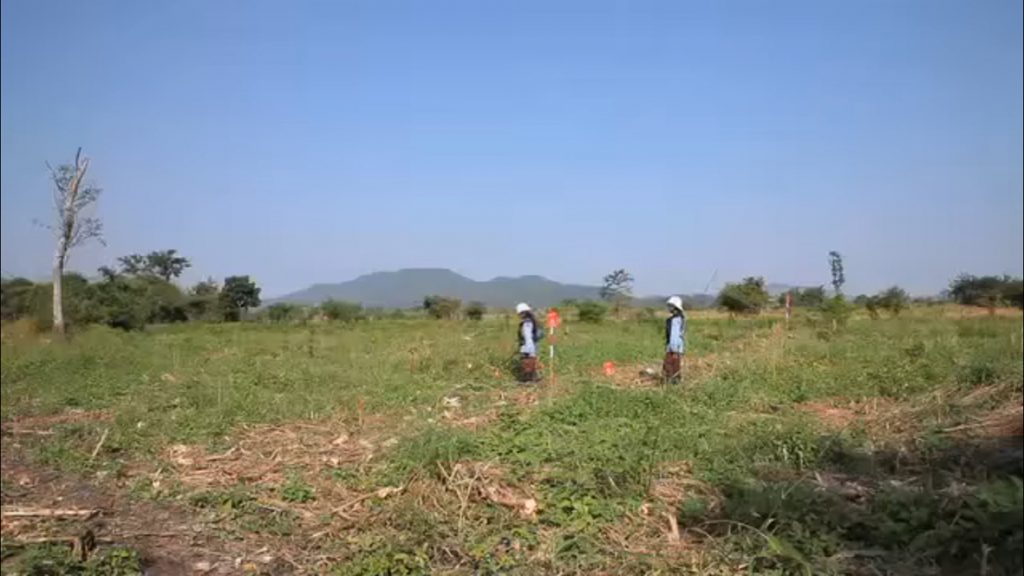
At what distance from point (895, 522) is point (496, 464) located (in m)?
2.29

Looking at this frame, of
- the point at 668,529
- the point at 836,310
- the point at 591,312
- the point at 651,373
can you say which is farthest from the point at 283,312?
the point at 591,312

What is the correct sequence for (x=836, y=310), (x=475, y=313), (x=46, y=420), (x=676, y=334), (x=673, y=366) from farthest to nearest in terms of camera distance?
(x=475, y=313)
(x=673, y=366)
(x=676, y=334)
(x=836, y=310)
(x=46, y=420)

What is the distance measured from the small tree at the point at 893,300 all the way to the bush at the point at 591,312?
12.7 m

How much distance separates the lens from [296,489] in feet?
15.6

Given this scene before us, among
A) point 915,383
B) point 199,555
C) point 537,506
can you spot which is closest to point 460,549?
point 537,506

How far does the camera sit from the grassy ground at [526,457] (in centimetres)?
343

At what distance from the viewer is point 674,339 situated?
27.9 ft

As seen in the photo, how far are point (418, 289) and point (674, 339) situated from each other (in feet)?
12.7

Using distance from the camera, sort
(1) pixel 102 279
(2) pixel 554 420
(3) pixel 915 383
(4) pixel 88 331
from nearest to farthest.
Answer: (4) pixel 88 331
(1) pixel 102 279
(2) pixel 554 420
(3) pixel 915 383

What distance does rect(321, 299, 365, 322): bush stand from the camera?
6.14 m

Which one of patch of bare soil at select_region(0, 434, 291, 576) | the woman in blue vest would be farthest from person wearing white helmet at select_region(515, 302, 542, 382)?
patch of bare soil at select_region(0, 434, 291, 576)

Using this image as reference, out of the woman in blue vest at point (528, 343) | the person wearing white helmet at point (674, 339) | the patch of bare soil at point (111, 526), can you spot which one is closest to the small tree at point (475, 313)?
the woman in blue vest at point (528, 343)

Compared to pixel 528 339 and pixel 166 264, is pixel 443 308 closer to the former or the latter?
pixel 528 339

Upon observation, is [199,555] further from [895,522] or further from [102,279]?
[895,522]
